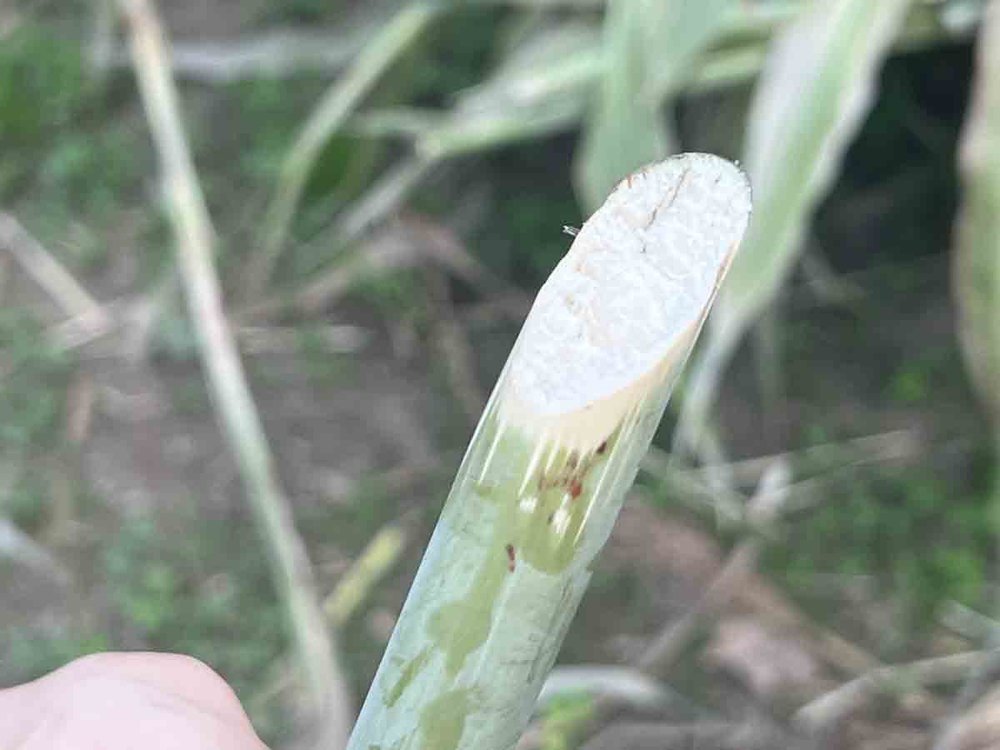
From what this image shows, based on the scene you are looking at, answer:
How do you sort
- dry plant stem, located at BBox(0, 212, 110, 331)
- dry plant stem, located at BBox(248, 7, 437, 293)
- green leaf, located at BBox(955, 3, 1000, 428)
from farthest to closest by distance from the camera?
dry plant stem, located at BBox(0, 212, 110, 331)
dry plant stem, located at BBox(248, 7, 437, 293)
green leaf, located at BBox(955, 3, 1000, 428)

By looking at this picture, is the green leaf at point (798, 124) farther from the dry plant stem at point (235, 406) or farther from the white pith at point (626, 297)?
the white pith at point (626, 297)

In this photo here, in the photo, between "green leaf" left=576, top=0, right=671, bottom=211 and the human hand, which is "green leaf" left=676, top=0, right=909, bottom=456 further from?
the human hand

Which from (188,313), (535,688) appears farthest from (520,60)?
(535,688)

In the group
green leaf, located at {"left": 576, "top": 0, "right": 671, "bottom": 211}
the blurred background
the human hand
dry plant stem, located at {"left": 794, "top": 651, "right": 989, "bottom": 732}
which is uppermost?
the human hand

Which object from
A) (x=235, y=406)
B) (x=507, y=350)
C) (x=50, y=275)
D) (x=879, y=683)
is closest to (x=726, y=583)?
(x=879, y=683)

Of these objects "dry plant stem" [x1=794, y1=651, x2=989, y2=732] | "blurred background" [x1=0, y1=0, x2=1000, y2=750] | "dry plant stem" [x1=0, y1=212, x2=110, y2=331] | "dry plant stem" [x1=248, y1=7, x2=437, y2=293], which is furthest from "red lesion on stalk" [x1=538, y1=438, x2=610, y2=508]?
"dry plant stem" [x1=0, y1=212, x2=110, y2=331]

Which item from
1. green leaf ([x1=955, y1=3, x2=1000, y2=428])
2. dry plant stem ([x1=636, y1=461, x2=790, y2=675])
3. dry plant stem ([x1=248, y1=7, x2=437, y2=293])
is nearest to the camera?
green leaf ([x1=955, y1=3, x2=1000, y2=428])

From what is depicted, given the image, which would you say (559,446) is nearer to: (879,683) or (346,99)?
(879,683)

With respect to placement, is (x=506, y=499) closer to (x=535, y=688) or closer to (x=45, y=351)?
(x=535, y=688)
